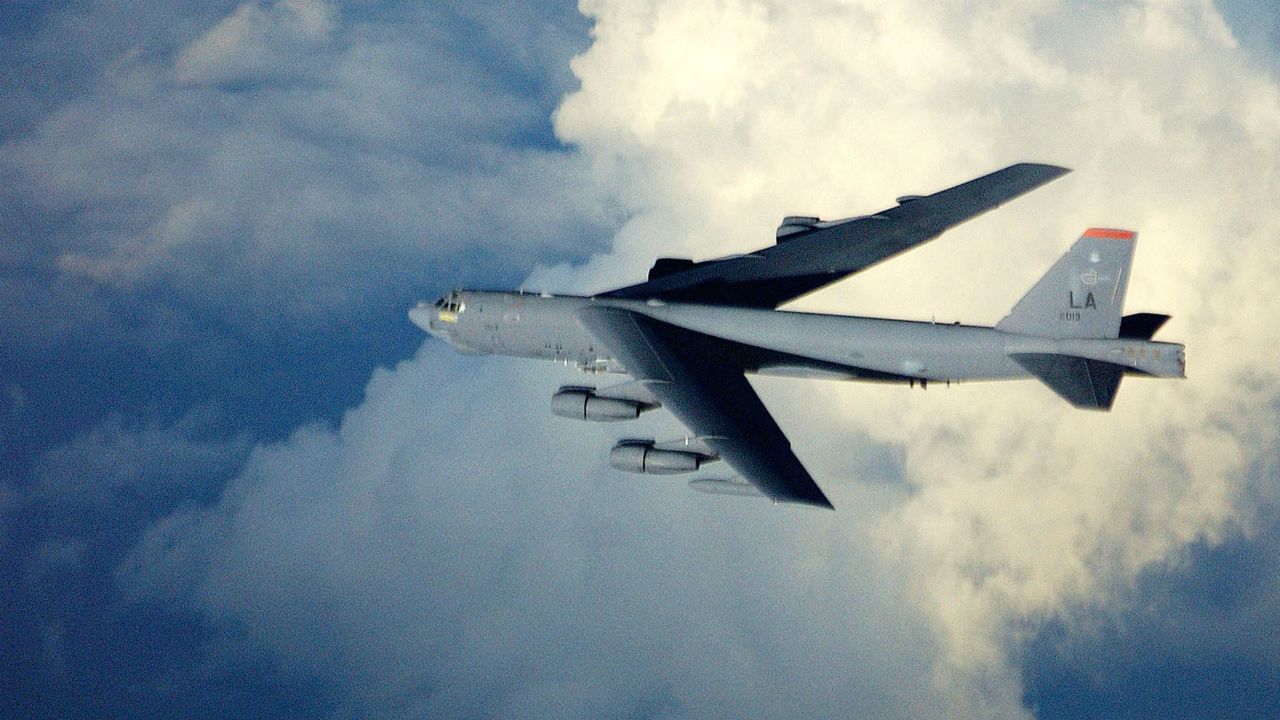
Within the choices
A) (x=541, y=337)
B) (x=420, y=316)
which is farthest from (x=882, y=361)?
(x=420, y=316)

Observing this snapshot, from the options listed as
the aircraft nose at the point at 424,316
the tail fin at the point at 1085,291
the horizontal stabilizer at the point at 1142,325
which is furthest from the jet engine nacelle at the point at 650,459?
the horizontal stabilizer at the point at 1142,325

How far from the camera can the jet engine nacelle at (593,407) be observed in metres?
48.1

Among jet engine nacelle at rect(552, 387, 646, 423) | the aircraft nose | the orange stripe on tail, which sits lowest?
jet engine nacelle at rect(552, 387, 646, 423)

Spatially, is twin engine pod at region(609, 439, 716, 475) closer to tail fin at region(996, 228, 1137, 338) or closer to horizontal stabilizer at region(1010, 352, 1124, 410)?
horizontal stabilizer at region(1010, 352, 1124, 410)

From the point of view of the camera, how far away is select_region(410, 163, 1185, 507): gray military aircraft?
42.6 meters

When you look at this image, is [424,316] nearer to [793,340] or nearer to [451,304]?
[451,304]

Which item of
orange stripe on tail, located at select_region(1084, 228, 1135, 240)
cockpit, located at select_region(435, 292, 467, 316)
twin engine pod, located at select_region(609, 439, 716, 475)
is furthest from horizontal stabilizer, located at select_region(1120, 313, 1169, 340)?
cockpit, located at select_region(435, 292, 467, 316)

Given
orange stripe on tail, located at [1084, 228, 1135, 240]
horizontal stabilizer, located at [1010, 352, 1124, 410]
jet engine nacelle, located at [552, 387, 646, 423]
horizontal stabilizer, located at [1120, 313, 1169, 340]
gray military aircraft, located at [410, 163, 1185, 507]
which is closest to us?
horizontal stabilizer, located at [1010, 352, 1124, 410]

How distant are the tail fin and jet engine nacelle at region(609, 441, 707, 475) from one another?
47.7 ft

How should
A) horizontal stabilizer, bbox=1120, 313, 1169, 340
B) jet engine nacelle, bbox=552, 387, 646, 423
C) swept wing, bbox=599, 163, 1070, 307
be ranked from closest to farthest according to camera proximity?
horizontal stabilizer, bbox=1120, 313, 1169, 340 → jet engine nacelle, bbox=552, 387, 646, 423 → swept wing, bbox=599, 163, 1070, 307

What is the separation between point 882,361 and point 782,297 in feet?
19.0

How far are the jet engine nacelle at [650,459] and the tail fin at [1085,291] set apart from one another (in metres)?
14.5

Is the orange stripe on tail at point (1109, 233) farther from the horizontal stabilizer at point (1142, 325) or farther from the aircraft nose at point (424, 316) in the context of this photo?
the aircraft nose at point (424, 316)

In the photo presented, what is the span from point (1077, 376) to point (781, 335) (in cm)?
1175
